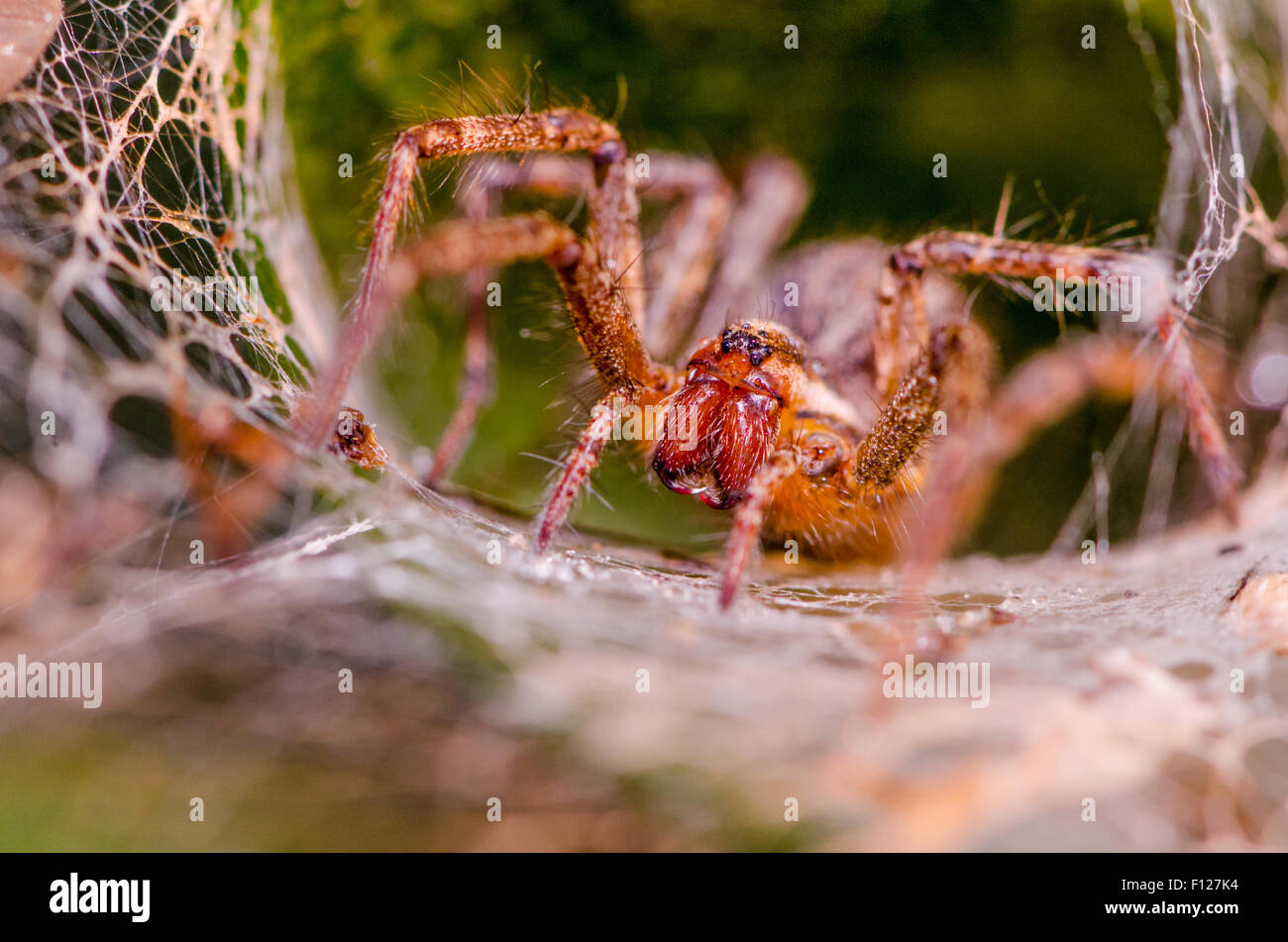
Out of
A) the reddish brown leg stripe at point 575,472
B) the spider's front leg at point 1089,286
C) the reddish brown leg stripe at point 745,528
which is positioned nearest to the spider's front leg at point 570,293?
the reddish brown leg stripe at point 575,472

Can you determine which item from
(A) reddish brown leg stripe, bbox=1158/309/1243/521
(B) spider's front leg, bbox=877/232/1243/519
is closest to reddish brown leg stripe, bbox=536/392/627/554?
(B) spider's front leg, bbox=877/232/1243/519

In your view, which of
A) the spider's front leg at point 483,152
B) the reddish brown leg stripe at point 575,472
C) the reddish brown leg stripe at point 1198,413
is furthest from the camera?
the reddish brown leg stripe at point 1198,413

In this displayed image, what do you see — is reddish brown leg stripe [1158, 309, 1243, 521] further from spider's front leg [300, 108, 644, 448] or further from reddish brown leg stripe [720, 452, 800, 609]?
spider's front leg [300, 108, 644, 448]

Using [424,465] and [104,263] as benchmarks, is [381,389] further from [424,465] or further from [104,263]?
[104,263]

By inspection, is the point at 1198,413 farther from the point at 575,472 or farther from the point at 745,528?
the point at 575,472

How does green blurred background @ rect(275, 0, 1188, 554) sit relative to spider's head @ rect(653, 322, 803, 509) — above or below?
above

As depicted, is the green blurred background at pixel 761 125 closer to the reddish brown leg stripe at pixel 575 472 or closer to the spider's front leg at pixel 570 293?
the spider's front leg at pixel 570 293
